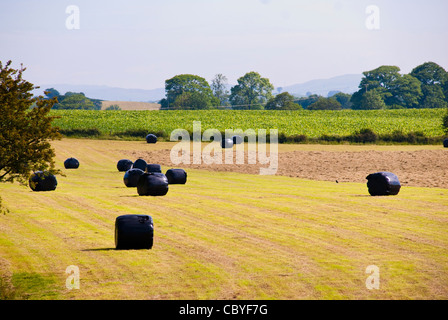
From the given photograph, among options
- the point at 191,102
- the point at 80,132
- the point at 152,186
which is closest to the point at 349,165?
the point at 152,186

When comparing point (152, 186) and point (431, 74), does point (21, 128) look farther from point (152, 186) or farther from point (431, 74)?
point (431, 74)

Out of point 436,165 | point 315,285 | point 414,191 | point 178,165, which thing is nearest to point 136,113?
point 178,165

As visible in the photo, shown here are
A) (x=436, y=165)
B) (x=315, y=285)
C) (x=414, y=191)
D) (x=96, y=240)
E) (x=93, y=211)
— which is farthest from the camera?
(x=436, y=165)

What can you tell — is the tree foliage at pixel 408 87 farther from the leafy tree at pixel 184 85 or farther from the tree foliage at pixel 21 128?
the tree foliage at pixel 21 128

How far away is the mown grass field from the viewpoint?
13266 millimetres

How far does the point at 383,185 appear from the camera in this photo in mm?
28750

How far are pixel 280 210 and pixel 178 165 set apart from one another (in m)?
23.9

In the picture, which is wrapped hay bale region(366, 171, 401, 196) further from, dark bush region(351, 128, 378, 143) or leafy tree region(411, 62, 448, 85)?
leafy tree region(411, 62, 448, 85)

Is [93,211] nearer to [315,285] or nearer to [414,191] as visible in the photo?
[315,285]

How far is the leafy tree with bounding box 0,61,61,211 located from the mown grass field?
110cm

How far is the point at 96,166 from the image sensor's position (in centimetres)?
4581

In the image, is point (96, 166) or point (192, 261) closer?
point (192, 261)

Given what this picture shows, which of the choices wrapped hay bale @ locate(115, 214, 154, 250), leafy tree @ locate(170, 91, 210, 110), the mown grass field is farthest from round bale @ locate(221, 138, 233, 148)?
leafy tree @ locate(170, 91, 210, 110)
